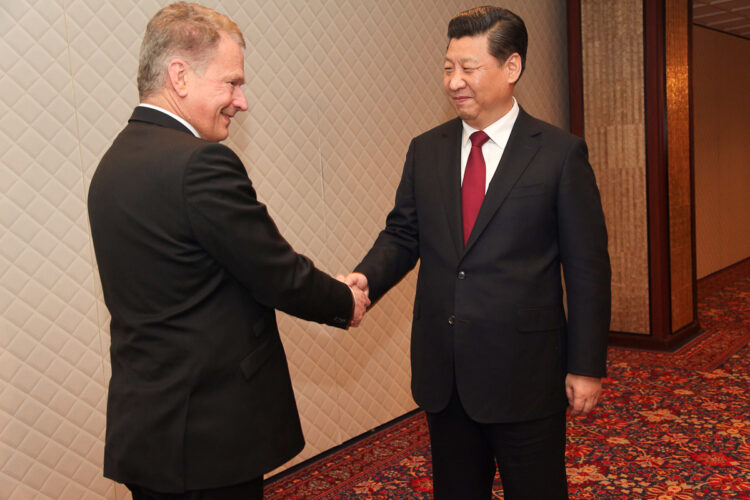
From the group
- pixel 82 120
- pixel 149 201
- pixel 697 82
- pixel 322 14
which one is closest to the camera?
pixel 149 201

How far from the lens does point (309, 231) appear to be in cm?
324

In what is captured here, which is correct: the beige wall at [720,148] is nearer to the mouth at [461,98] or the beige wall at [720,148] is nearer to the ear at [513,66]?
the ear at [513,66]

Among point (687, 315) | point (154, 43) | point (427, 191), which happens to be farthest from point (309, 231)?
point (687, 315)

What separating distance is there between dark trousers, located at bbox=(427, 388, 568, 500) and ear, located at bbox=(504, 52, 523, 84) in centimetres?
90

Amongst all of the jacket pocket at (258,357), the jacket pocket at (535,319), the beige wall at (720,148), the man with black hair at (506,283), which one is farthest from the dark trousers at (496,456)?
the beige wall at (720,148)

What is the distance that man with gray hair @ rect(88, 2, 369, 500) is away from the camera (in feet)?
4.43

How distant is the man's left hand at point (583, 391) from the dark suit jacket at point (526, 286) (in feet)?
0.08

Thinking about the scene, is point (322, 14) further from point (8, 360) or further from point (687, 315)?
point (687, 315)

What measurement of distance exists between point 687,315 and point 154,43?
186 inches

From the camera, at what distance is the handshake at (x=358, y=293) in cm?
188

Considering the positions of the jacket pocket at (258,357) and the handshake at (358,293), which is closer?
the jacket pocket at (258,357)

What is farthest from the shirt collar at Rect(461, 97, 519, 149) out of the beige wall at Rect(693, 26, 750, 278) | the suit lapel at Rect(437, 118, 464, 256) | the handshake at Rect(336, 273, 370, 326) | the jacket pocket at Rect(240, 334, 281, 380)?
the beige wall at Rect(693, 26, 750, 278)

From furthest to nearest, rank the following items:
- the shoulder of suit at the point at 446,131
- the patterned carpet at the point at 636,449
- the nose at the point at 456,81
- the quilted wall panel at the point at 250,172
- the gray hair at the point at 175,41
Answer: the patterned carpet at the point at 636,449, the quilted wall panel at the point at 250,172, the shoulder of suit at the point at 446,131, the nose at the point at 456,81, the gray hair at the point at 175,41

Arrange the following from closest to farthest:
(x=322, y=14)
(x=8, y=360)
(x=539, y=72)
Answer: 1. (x=8, y=360)
2. (x=322, y=14)
3. (x=539, y=72)
